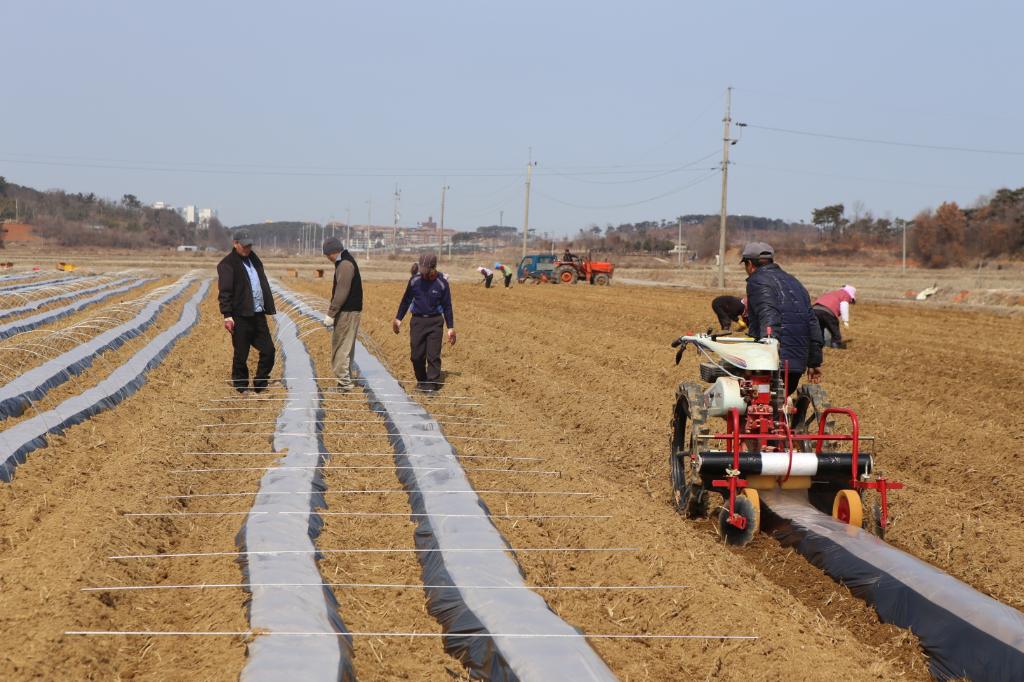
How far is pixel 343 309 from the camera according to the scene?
1023cm

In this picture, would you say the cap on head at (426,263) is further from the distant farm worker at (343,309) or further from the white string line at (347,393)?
the white string line at (347,393)

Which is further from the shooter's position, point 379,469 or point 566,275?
point 566,275

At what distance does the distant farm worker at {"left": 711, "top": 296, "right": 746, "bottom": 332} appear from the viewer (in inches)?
286

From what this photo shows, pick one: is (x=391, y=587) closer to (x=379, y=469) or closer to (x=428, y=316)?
(x=379, y=469)

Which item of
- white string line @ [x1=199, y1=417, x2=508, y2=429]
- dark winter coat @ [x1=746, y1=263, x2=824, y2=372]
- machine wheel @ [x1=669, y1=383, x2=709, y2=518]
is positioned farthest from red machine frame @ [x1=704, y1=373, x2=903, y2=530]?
white string line @ [x1=199, y1=417, x2=508, y2=429]

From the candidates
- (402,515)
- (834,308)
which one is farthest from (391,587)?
(834,308)

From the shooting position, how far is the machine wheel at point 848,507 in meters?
5.50

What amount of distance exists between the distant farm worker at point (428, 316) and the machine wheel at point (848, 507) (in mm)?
5095

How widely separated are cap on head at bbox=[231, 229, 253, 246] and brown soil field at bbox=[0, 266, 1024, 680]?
1478 millimetres

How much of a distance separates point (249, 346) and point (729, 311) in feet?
15.7

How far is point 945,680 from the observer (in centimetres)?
406

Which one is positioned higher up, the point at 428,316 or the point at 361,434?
the point at 428,316

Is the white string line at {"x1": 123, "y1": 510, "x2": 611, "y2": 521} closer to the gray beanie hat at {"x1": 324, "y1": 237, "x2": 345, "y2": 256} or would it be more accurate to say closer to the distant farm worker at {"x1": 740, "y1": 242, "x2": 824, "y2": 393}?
the distant farm worker at {"x1": 740, "y1": 242, "x2": 824, "y2": 393}

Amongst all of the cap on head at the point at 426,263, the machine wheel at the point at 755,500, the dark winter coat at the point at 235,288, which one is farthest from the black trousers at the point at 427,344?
the machine wheel at the point at 755,500
